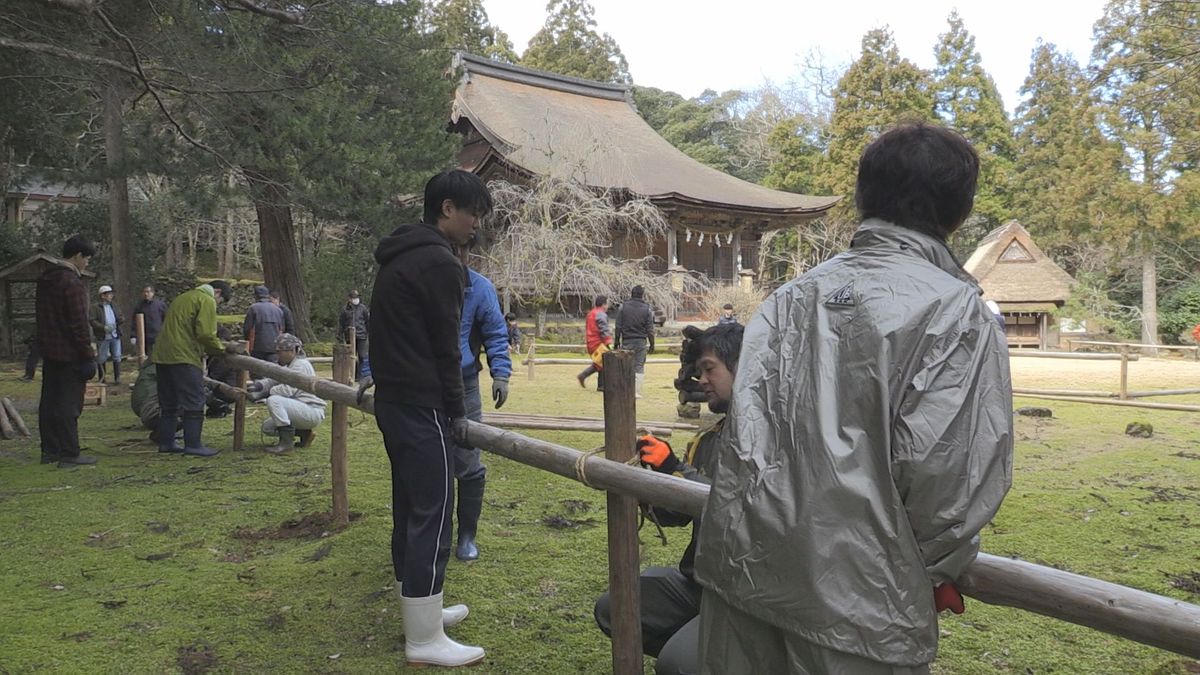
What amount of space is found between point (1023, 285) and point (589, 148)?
52.1 ft

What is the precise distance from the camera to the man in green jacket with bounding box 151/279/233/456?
20.4 feet

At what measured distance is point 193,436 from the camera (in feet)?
21.9

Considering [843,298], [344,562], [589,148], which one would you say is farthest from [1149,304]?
[843,298]

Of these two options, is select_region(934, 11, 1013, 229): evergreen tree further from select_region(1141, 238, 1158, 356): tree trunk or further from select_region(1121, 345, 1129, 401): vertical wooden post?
select_region(1121, 345, 1129, 401): vertical wooden post

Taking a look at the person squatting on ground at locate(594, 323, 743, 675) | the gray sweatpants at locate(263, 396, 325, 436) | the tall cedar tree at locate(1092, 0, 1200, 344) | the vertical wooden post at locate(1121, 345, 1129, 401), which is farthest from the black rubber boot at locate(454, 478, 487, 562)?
the tall cedar tree at locate(1092, 0, 1200, 344)

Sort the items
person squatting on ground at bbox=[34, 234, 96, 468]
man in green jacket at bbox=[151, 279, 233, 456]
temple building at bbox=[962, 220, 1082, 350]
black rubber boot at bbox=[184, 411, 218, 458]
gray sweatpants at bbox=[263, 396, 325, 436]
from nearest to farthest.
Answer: person squatting on ground at bbox=[34, 234, 96, 468] → man in green jacket at bbox=[151, 279, 233, 456] → gray sweatpants at bbox=[263, 396, 325, 436] → black rubber boot at bbox=[184, 411, 218, 458] → temple building at bbox=[962, 220, 1082, 350]

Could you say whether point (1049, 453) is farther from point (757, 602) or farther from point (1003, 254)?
point (1003, 254)

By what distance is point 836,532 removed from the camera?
1.28 meters

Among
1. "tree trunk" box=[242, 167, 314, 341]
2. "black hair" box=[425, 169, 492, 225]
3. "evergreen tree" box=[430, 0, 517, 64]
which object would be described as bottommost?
"black hair" box=[425, 169, 492, 225]

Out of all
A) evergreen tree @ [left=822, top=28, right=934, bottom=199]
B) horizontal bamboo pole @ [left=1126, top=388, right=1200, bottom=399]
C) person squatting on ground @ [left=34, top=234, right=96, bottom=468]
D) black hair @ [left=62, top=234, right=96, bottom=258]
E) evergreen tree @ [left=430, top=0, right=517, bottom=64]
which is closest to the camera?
person squatting on ground @ [left=34, top=234, right=96, bottom=468]

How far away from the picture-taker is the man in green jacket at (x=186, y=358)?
621cm

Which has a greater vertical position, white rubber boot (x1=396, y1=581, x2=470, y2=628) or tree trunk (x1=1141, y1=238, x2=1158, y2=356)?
tree trunk (x1=1141, y1=238, x2=1158, y2=356)

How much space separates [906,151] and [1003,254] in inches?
1127

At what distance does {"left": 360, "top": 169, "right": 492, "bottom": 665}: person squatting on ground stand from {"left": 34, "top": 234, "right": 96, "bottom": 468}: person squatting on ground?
430 centimetres
